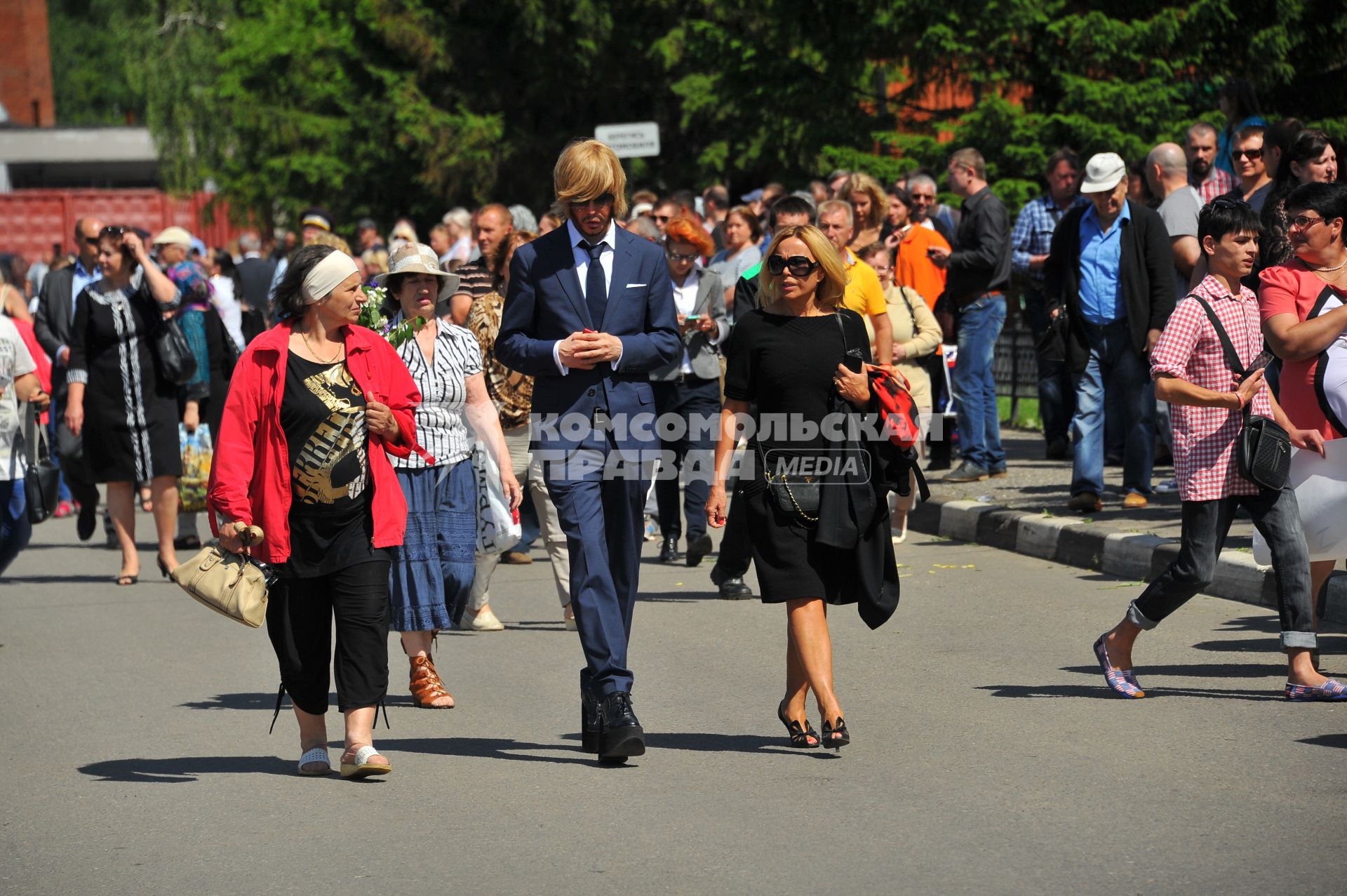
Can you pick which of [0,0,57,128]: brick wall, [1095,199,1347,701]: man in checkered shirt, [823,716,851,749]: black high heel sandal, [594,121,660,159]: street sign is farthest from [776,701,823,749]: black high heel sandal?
[0,0,57,128]: brick wall

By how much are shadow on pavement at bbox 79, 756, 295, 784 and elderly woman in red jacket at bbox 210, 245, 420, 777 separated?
0.77ft

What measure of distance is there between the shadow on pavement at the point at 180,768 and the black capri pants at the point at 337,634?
336 millimetres

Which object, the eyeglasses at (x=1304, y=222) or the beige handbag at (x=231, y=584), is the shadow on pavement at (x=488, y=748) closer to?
the beige handbag at (x=231, y=584)

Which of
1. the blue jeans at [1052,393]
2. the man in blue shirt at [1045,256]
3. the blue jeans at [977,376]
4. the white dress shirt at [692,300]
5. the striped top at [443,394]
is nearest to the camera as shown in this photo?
the striped top at [443,394]

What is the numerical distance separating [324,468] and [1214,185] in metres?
8.54

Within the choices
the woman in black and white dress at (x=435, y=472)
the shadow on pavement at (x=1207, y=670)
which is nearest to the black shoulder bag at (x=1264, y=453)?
the shadow on pavement at (x=1207, y=670)

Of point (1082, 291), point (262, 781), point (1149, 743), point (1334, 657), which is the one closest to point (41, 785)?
point (262, 781)

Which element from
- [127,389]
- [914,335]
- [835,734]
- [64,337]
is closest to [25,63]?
[64,337]

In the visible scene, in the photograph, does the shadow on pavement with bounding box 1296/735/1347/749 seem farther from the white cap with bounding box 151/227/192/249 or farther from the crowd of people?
the white cap with bounding box 151/227/192/249

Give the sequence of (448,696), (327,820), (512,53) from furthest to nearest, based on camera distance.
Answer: (512,53) → (448,696) → (327,820)

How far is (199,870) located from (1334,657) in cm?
496

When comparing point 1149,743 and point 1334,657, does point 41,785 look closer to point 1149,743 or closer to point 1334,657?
point 1149,743

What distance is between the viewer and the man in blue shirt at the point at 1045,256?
48.2 feet

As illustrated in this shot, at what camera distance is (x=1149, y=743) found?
6.47 meters
